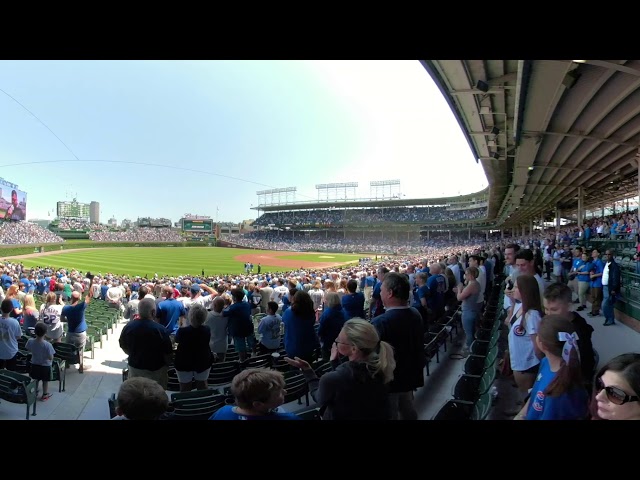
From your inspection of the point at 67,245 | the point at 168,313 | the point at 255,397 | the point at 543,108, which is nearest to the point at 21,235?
the point at 67,245

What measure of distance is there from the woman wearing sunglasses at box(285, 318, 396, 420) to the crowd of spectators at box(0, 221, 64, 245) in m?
59.1

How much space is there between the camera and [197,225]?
94438mm

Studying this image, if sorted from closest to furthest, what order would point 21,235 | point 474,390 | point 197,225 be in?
point 474,390 → point 21,235 → point 197,225

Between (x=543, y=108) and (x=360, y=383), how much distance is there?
8.28m

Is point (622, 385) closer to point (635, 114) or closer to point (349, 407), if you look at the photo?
point (349, 407)

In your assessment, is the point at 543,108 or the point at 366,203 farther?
the point at 366,203

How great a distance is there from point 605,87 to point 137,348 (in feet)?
32.7

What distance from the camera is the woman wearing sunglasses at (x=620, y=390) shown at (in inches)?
66.9

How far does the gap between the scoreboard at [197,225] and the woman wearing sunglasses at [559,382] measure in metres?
97.1

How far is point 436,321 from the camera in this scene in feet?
23.4

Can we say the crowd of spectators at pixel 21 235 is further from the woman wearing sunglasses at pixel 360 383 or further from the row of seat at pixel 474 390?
the woman wearing sunglasses at pixel 360 383

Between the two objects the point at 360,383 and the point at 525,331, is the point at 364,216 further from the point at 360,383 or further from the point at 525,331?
the point at 360,383

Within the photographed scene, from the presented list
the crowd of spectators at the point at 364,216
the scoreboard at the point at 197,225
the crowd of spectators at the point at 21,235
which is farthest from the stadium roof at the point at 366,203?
the crowd of spectators at the point at 21,235
